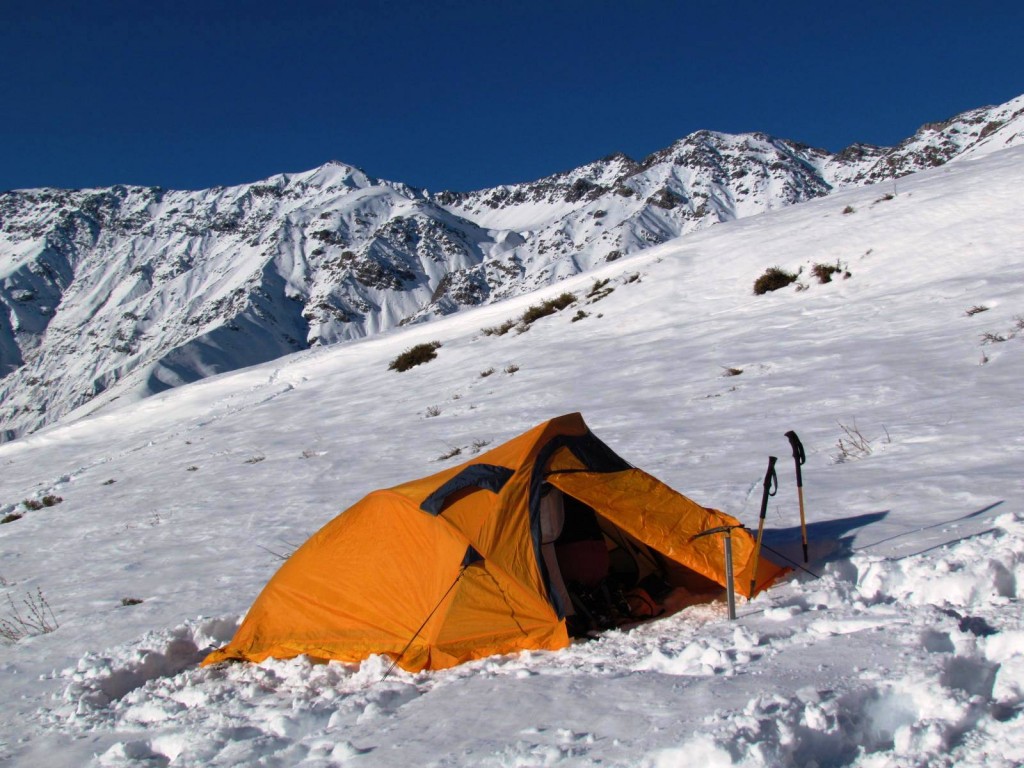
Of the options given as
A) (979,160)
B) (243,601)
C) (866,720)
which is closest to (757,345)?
(243,601)

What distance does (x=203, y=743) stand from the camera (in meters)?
5.12

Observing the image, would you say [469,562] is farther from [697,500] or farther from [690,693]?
[697,500]

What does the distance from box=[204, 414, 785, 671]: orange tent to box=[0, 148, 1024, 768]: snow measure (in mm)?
234

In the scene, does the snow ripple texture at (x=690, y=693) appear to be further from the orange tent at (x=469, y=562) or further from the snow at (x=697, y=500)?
the orange tent at (x=469, y=562)

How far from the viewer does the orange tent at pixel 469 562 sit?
5.86 metres

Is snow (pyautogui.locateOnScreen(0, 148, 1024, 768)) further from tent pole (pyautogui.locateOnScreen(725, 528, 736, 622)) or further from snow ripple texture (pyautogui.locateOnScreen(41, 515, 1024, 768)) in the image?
tent pole (pyautogui.locateOnScreen(725, 528, 736, 622))

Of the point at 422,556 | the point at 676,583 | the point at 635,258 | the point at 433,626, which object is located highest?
the point at 635,258

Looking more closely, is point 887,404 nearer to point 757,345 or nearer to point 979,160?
point 757,345

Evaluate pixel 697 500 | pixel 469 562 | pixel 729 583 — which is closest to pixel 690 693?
pixel 729 583

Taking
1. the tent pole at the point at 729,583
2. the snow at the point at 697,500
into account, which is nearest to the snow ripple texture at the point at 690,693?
the snow at the point at 697,500

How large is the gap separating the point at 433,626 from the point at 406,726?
104cm

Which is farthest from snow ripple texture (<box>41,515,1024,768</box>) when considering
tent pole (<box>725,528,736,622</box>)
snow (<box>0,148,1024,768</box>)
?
tent pole (<box>725,528,736,622</box>)

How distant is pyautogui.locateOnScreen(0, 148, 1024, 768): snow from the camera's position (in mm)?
4285

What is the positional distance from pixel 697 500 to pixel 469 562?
341 cm
